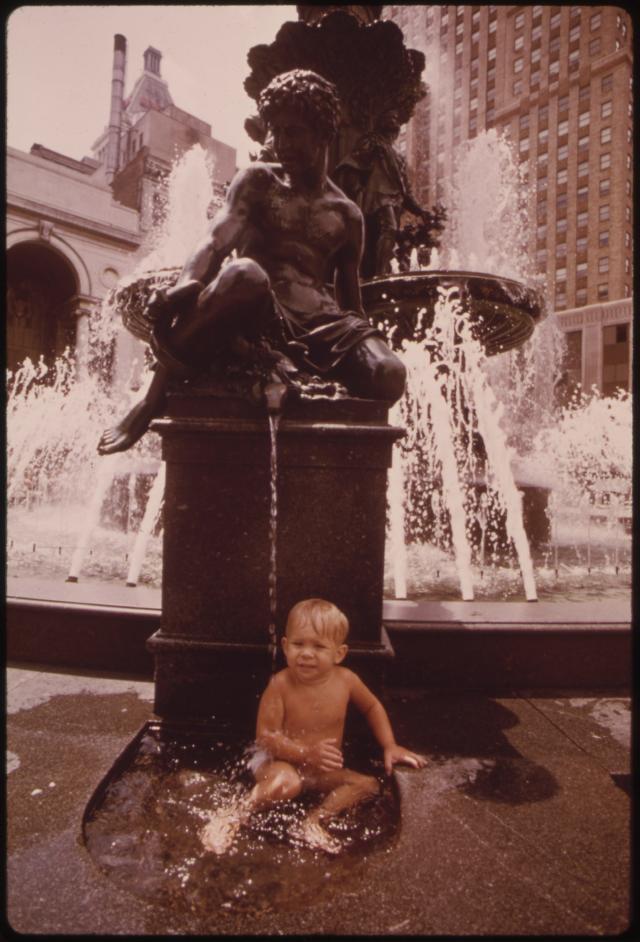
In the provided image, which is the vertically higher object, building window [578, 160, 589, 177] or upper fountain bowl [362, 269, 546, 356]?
building window [578, 160, 589, 177]

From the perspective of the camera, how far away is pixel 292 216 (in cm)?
Result: 292

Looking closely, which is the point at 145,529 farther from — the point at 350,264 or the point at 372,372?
the point at 372,372

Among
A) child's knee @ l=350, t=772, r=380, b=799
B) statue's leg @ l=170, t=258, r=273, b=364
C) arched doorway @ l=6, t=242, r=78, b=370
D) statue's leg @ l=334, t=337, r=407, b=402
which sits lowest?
child's knee @ l=350, t=772, r=380, b=799

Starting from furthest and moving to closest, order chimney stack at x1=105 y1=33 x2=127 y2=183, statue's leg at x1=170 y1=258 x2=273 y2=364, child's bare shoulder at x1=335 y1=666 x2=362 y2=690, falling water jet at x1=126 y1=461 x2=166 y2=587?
1. chimney stack at x1=105 y1=33 x2=127 y2=183
2. falling water jet at x1=126 y1=461 x2=166 y2=587
3. statue's leg at x1=170 y1=258 x2=273 y2=364
4. child's bare shoulder at x1=335 y1=666 x2=362 y2=690

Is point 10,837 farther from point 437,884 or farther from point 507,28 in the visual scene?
point 507,28

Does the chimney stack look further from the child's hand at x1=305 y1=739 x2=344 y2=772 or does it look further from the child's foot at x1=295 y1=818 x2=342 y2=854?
the child's foot at x1=295 y1=818 x2=342 y2=854

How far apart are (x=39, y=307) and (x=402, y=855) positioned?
113 feet

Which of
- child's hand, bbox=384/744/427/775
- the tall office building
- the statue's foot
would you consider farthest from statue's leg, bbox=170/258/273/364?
the tall office building

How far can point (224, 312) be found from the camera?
251 cm

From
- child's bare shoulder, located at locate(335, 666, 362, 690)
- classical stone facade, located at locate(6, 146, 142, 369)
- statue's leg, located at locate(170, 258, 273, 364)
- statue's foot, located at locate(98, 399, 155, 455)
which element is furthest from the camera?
classical stone facade, located at locate(6, 146, 142, 369)

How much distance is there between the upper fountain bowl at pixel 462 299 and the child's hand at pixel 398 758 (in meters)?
4.57

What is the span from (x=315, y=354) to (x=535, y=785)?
6.49ft

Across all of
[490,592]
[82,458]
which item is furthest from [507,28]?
[490,592]

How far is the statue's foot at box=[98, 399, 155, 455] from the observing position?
2.86m
